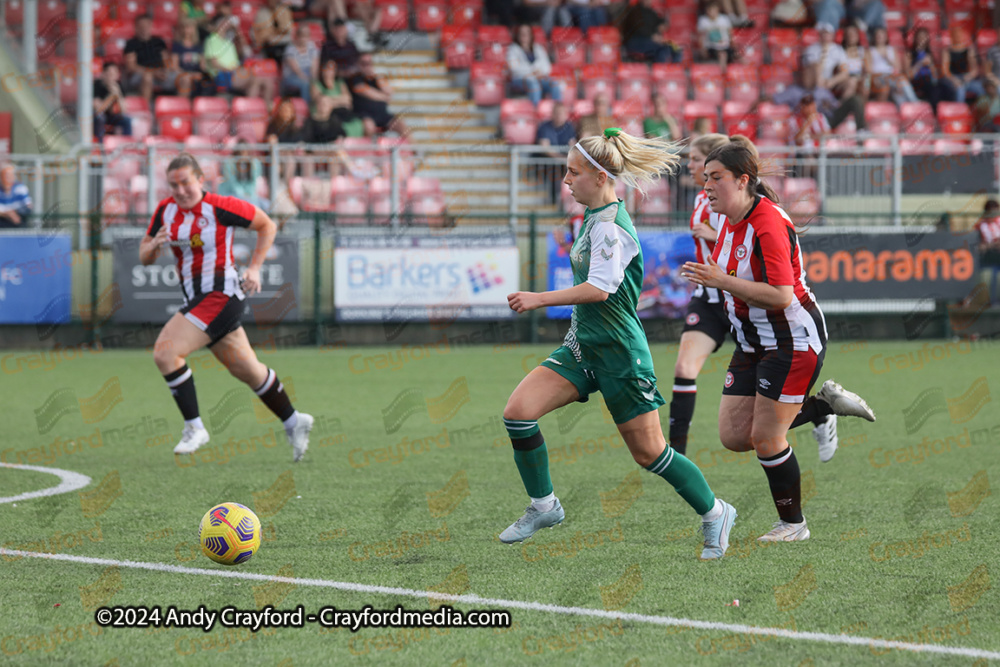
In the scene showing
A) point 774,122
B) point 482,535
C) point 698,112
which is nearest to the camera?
point 482,535

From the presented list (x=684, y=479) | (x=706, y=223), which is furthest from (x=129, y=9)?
(x=684, y=479)

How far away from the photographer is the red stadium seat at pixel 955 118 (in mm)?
21891

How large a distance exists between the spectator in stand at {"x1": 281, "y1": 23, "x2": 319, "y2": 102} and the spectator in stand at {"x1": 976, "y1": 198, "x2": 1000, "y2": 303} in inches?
396

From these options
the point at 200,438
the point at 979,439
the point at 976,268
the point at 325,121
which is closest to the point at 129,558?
the point at 200,438

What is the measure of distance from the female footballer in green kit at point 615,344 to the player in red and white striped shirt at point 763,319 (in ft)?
1.08

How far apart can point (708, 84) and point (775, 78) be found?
146 centimetres

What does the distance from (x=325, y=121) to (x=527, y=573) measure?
14.2 m

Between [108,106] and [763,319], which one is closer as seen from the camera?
[763,319]

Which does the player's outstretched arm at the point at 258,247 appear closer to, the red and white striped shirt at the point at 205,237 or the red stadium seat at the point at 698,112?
the red and white striped shirt at the point at 205,237

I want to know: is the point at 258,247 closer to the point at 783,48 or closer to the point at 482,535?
the point at 482,535

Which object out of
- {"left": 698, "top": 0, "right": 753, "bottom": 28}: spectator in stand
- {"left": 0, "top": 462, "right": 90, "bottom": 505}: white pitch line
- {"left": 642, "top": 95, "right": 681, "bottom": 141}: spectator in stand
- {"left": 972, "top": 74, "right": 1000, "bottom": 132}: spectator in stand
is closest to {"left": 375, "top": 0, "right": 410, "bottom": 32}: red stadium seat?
{"left": 698, "top": 0, "right": 753, "bottom": 28}: spectator in stand

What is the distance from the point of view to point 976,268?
1831cm

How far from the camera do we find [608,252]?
5.46 m

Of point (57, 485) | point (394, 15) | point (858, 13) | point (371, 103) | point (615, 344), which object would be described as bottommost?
point (57, 485)
